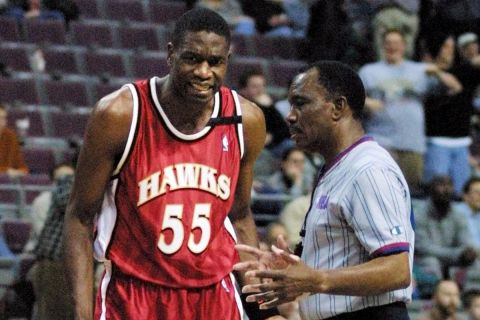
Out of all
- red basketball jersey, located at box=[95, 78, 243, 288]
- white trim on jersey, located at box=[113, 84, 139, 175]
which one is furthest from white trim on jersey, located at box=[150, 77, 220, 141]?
white trim on jersey, located at box=[113, 84, 139, 175]

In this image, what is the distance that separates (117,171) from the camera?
18.1 feet

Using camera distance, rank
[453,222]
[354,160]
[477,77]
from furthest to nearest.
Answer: [477,77], [453,222], [354,160]

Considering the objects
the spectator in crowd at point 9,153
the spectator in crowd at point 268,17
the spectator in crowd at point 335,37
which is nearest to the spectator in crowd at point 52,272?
the spectator in crowd at point 9,153

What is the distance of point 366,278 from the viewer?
450cm

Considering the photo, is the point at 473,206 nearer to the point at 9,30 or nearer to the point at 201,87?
the point at 9,30

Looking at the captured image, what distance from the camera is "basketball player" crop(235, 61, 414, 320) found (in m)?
4.50

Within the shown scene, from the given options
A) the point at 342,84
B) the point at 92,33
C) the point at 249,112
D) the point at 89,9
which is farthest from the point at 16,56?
the point at 342,84

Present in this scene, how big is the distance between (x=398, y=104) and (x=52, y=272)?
145 inches

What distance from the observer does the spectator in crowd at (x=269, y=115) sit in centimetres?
1159

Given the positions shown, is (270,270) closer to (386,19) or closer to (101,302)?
(101,302)

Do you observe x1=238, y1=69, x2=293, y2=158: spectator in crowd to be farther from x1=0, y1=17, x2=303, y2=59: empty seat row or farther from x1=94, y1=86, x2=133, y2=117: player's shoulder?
x1=94, y1=86, x2=133, y2=117: player's shoulder

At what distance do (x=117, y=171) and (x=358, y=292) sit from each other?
1416 mm

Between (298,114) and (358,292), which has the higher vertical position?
(298,114)

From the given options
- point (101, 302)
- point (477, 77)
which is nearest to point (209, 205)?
point (101, 302)
